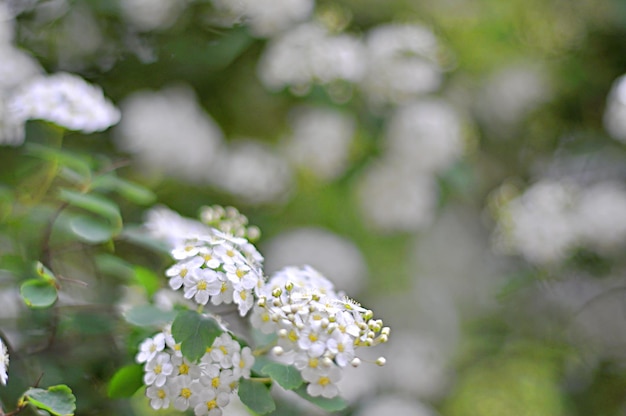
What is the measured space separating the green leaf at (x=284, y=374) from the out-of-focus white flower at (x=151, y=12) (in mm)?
1145

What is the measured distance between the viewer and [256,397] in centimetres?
84

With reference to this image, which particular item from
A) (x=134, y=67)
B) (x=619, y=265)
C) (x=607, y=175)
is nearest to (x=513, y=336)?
(x=619, y=265)

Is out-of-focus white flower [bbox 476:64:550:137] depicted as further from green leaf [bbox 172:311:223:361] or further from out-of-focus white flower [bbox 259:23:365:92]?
green leaf [bbox 172:311:223:361]

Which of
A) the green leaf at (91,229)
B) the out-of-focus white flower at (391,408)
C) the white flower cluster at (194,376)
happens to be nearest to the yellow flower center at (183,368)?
the white flower cluster at (194,376)

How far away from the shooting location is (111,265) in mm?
1066

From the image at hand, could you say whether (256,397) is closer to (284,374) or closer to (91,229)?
(284,374)

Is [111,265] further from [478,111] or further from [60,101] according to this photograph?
[478,111]

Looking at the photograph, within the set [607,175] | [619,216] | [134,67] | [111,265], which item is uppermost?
→ [607,175]

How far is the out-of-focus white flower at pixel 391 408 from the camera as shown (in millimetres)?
1692

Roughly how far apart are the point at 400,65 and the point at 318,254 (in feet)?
1.72

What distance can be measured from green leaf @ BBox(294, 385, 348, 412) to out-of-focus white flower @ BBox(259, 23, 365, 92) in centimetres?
95

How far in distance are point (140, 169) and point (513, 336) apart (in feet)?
3.54

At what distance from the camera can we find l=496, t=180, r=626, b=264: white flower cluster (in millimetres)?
1677

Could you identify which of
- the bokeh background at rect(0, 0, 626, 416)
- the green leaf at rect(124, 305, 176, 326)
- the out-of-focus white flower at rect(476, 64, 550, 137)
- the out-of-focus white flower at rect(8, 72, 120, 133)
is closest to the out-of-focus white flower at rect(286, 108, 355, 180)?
the bokeh background at rect(0, 0, 626, 416)
